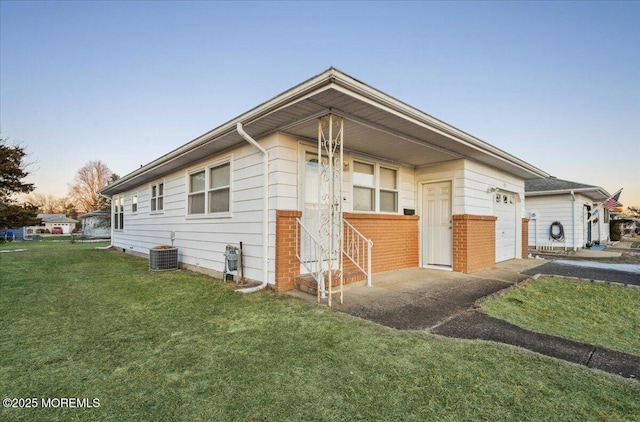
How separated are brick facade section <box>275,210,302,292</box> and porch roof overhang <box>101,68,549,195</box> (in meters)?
1.54

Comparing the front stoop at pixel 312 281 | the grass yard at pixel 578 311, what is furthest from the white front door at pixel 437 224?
the front stoop at pixel 312 281

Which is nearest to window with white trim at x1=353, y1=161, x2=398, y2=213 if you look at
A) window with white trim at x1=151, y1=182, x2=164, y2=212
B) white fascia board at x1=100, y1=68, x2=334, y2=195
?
white fascia board at x1=100, y1=68, x2=334, y2=195

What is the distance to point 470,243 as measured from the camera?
6.87 meters

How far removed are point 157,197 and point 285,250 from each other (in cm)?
726

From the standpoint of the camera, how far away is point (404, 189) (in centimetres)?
752

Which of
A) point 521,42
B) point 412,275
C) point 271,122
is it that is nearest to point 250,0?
point 271,122

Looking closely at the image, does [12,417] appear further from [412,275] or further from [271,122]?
[412,275]

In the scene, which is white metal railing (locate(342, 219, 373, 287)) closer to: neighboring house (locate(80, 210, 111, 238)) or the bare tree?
neighboring house (locate(80, 210, 111, 238))

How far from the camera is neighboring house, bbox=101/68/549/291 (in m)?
4.52

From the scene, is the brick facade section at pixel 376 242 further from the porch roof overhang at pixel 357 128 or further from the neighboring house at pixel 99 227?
the neighboring house at pixel 99 227

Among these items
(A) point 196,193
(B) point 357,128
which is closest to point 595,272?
(B) point 357,128

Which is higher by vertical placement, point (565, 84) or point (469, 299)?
point (565, 84)

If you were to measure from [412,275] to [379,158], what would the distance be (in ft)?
9.01

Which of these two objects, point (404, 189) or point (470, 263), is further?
point (404, 189)
